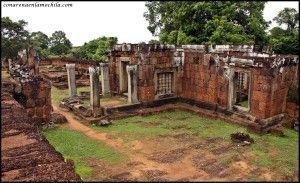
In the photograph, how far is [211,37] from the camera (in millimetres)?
21766

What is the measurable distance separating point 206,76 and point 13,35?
29.2m

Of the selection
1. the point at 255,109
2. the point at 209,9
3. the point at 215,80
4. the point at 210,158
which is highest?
the point at 209,9

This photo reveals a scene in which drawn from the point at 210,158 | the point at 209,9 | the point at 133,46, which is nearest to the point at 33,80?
the point at 133,46

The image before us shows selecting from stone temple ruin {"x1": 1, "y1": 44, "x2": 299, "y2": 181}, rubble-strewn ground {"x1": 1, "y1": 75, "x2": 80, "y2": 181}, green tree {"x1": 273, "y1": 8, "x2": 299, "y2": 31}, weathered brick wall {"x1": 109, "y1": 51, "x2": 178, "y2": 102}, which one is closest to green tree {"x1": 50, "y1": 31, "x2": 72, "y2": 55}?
green tree {"x1": 273, "y1": 8, "x2": 299, "y2": 31}

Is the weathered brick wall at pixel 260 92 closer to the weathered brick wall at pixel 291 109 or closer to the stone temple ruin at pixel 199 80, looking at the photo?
the stone temple ruin at pixel 199 80

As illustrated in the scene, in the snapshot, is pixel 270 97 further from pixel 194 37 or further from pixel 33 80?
pixel 194 37

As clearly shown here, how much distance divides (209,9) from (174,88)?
28.2ft

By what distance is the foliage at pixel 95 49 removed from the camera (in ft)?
105

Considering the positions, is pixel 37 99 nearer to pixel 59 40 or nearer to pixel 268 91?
pixel 268 91

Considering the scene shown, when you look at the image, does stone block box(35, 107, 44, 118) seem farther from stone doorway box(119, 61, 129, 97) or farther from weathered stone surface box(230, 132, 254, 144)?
weathered stone surface box(230, 132, 254, 144)

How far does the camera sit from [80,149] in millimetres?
10883

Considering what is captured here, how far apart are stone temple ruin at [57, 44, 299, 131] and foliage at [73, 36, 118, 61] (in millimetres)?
13812

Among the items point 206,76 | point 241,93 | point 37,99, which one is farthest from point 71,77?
point 241,93

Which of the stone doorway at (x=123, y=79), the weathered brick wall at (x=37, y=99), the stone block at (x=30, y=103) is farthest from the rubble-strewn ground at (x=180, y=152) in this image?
the stone doorway at (x=123, y=79)
